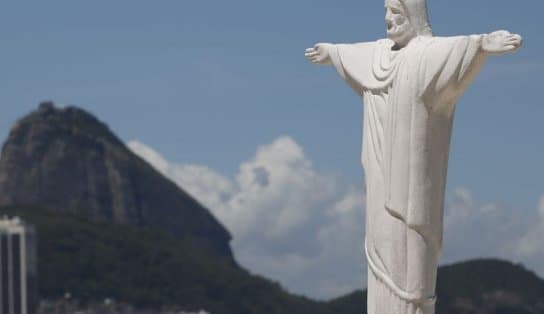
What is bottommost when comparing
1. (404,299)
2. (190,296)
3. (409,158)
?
(190,296)

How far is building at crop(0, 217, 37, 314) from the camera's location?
142 m

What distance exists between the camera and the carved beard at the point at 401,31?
17016mm

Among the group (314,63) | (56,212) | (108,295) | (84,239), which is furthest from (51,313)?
(314,63)

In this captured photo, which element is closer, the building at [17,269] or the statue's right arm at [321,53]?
the statue's right arm at [321,53]

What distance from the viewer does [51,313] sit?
148m

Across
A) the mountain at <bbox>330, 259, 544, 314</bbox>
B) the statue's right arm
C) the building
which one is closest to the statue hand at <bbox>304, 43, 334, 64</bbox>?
the statue's right arm

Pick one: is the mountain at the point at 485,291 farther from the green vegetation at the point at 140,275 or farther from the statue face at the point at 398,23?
the statue face at the point at 398,23

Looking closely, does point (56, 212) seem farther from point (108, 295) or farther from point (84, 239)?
point (108, 295)

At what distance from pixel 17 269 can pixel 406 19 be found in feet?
428

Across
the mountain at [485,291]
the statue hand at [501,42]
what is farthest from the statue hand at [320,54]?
the mountain at [485,291]

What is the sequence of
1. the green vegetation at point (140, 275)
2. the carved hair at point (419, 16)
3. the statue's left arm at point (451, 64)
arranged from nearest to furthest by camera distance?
the statue's left arm at point (451, 64)
the carved hair at point (419, 16)
the green vegetation at point (140, 275)

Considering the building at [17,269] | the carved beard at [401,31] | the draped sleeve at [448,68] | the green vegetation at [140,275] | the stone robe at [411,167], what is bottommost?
the green vegetation at [140,275]

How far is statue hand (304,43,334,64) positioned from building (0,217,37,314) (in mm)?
122874

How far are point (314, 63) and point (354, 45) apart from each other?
1.73 ft
